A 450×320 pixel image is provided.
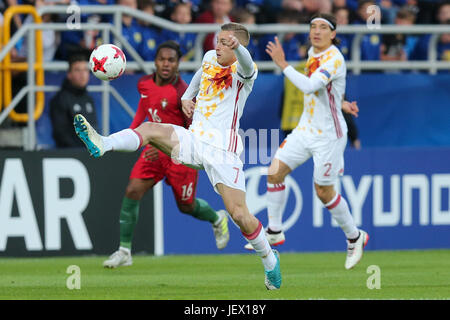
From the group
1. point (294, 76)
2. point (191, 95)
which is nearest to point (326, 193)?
Result: point (294, 76)

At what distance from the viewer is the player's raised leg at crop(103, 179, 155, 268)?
39.5 ft

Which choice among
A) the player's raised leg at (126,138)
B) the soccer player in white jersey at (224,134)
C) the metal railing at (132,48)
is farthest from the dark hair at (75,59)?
the player's raised leg at (126,138)

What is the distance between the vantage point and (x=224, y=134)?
9.55 metres

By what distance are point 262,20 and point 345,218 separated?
18.4 ft

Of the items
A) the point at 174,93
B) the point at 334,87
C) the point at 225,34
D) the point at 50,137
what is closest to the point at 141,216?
the point at 50,137

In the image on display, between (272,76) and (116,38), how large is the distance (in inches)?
91.1

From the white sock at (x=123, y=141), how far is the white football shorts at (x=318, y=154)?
11.7 feet

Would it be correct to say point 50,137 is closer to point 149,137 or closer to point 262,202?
point 262,202

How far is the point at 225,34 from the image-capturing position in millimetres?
9477

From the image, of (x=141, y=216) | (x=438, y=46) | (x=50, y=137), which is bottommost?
(x=141, y=216)

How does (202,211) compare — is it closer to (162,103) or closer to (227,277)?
(162,103)

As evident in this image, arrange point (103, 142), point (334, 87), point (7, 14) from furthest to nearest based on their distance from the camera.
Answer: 1. point (7, 14)
2. point (334, 87)
3. point (103, 142)

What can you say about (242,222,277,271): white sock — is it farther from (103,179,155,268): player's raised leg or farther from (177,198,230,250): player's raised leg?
(177,198,230,250): player's raised leg

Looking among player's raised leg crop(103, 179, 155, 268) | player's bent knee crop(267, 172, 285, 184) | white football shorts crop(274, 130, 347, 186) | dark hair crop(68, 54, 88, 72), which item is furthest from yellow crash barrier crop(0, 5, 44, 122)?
white football shorts crop(274, 130, 347, 186)
